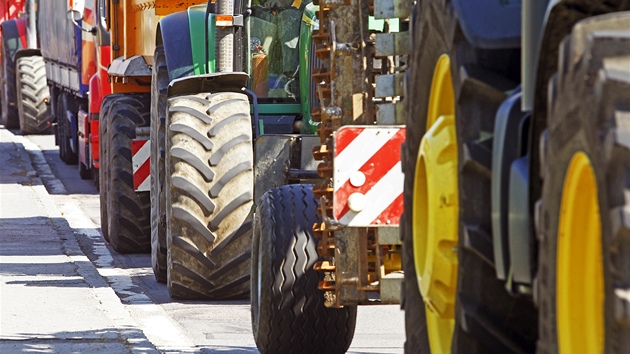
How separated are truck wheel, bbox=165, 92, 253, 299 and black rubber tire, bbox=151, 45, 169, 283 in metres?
0.81

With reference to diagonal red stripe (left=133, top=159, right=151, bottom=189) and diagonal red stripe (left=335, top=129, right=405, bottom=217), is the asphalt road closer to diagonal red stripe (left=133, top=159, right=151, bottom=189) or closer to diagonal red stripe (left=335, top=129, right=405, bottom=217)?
diagonal red stripe (left=133, top=159, right=151, bottom=189)

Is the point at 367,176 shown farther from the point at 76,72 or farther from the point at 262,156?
the point at 76,72

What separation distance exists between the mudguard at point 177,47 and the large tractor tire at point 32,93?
14.2m

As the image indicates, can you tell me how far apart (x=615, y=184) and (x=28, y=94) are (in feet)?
74.8

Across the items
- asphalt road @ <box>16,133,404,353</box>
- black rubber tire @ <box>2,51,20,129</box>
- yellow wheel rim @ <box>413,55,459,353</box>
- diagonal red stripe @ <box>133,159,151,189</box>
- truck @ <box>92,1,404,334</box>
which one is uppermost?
yellow wheel rim @ <box>413,55,459,353</box>

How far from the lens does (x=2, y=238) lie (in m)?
12.5

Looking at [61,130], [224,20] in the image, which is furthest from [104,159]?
[61,130]

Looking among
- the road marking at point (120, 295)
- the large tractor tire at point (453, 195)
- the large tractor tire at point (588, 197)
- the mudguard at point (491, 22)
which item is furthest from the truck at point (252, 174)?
the large tractor tire at point (588, 197)

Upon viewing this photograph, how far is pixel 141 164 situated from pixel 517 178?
861 cm

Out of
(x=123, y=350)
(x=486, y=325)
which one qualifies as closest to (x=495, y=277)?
(x=486, y=325)

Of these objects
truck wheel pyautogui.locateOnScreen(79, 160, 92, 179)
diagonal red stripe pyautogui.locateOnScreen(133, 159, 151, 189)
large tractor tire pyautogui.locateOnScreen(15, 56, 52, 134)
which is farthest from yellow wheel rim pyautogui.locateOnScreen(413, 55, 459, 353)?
large tractor tire pyautogui.locateOnScreen(15, 56, 52, 134)

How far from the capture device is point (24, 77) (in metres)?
24.5

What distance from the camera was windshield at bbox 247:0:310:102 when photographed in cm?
996

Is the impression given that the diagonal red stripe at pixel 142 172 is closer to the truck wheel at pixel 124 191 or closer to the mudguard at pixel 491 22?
the truck wheel at pixel 124 191
